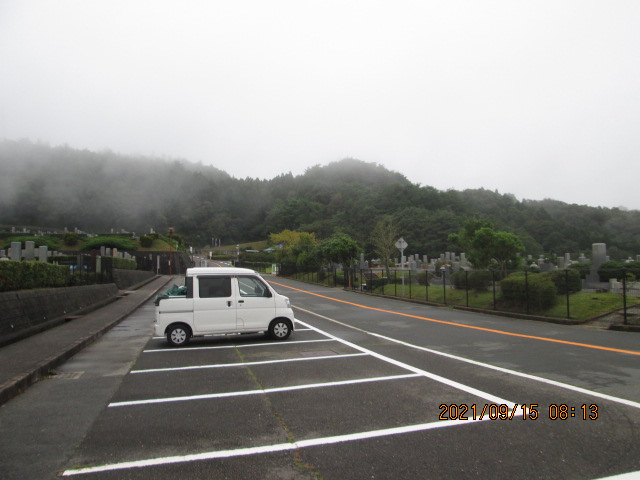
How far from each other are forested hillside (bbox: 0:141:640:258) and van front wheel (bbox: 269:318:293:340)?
62.3 m

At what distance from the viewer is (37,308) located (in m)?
12.0

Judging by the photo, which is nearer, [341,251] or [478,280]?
[478,280]

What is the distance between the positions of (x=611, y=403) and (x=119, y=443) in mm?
6003

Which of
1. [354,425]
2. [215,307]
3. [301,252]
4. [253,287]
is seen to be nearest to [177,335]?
[215,307]

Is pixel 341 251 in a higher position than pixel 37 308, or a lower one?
higher

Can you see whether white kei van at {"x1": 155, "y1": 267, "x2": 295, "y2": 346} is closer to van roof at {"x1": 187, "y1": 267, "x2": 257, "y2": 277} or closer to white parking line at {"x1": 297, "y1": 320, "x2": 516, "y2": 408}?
van roof at {"x1": 187, "y1": 267, "x2": 257, "y2": 277}

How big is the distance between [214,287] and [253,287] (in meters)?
1.02

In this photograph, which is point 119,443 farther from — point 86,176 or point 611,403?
point 86,176

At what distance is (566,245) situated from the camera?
76375 mm

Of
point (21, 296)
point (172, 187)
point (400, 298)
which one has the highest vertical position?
point (172, 187)

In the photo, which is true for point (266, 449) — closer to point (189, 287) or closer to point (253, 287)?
point (189, 287)

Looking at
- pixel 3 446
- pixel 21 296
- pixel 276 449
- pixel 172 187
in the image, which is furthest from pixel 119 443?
pixel 172 187

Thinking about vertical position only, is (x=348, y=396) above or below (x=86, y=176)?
below

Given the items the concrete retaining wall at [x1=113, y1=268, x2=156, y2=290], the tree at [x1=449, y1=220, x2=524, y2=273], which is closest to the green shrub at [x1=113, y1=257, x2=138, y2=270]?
the concrete retaining wall at [x1=113, y1=268, x2=156, y2=290]
